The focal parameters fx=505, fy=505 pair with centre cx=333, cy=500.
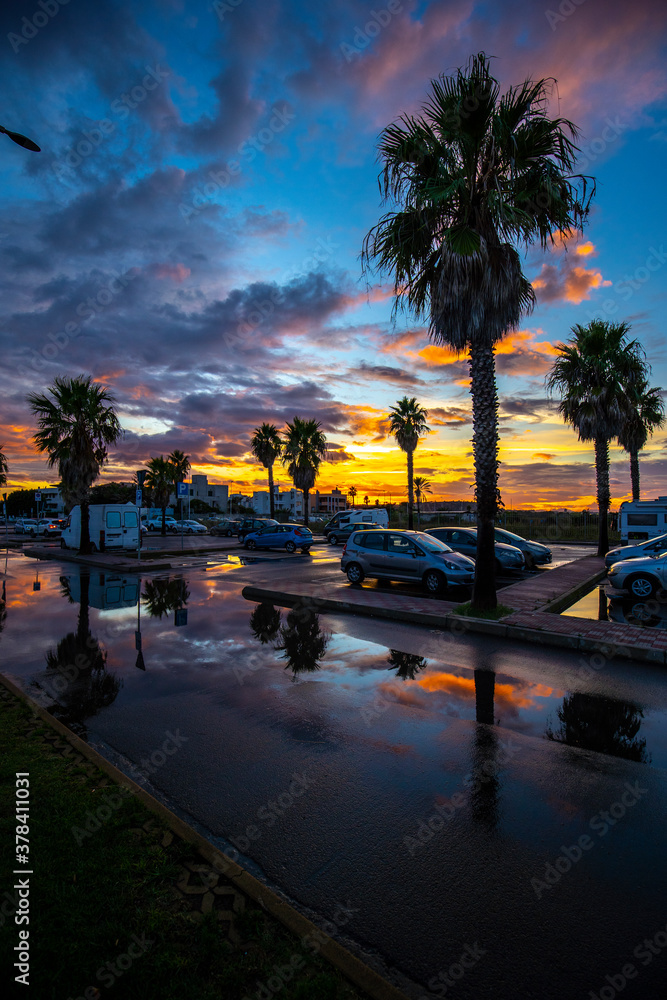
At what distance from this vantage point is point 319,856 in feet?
10.7

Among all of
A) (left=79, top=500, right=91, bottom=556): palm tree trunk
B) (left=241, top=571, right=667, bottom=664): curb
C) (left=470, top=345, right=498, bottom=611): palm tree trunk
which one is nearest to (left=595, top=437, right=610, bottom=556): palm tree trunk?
(left=241, top=571, right=667, bottom=664): curb

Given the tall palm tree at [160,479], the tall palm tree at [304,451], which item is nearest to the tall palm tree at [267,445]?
the tall palm tree at [304,451]

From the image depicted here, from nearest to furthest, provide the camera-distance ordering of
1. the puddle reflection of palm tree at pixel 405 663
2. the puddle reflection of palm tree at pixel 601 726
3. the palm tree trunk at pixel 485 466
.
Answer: the puddle reflection of palm tree at pixel 601 726 < the puddle reflection of palm tree at pixel 405 663 < the palm tree trunk at pixel 485 466

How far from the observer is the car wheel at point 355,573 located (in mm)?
15102

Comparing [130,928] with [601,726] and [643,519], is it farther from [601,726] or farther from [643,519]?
[643,519]

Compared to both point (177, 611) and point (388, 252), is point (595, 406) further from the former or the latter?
point (177, 611)

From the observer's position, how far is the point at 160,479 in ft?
191

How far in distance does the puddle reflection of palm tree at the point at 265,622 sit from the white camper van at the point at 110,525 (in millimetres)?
17436

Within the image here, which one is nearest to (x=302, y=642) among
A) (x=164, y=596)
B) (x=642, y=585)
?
(x=164, y=596)

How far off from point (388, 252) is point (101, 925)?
38.0ft

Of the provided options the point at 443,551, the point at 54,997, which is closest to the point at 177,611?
the point at 443,551

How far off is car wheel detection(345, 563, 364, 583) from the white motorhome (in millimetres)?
13323

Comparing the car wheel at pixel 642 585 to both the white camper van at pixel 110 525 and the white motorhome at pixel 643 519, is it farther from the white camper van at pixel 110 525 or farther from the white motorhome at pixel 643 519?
the white camper van at pixel 110 525

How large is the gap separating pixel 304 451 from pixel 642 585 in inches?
1521
